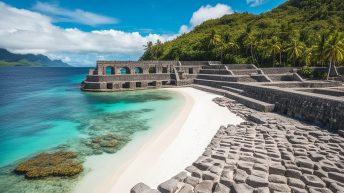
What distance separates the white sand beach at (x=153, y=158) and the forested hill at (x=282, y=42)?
26825 mm

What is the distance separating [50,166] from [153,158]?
482 cm

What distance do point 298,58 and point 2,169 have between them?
42.4 meters

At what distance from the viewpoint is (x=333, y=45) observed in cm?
3127

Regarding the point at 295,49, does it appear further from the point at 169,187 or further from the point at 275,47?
the point at 169,187

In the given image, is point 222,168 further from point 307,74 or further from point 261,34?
point 261,34

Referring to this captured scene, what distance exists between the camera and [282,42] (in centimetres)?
4359

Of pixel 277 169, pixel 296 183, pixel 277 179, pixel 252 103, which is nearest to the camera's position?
pixel 296 183

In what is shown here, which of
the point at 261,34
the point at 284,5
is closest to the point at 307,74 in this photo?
the point at 261,34

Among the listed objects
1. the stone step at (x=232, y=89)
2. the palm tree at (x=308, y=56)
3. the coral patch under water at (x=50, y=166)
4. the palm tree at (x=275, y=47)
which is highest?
the palm tree at (x=275, y=47)

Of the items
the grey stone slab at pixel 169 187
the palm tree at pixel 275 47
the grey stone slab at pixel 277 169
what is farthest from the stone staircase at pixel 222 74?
the grey stone slab at pixel 169 187

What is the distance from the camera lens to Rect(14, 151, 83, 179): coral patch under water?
33.1ft

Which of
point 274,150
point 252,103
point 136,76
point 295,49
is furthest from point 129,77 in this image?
point 274,150

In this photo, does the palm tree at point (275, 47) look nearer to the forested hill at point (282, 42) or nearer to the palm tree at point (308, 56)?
the forested hill at point (282, 42)

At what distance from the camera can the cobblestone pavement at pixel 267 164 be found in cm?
763
